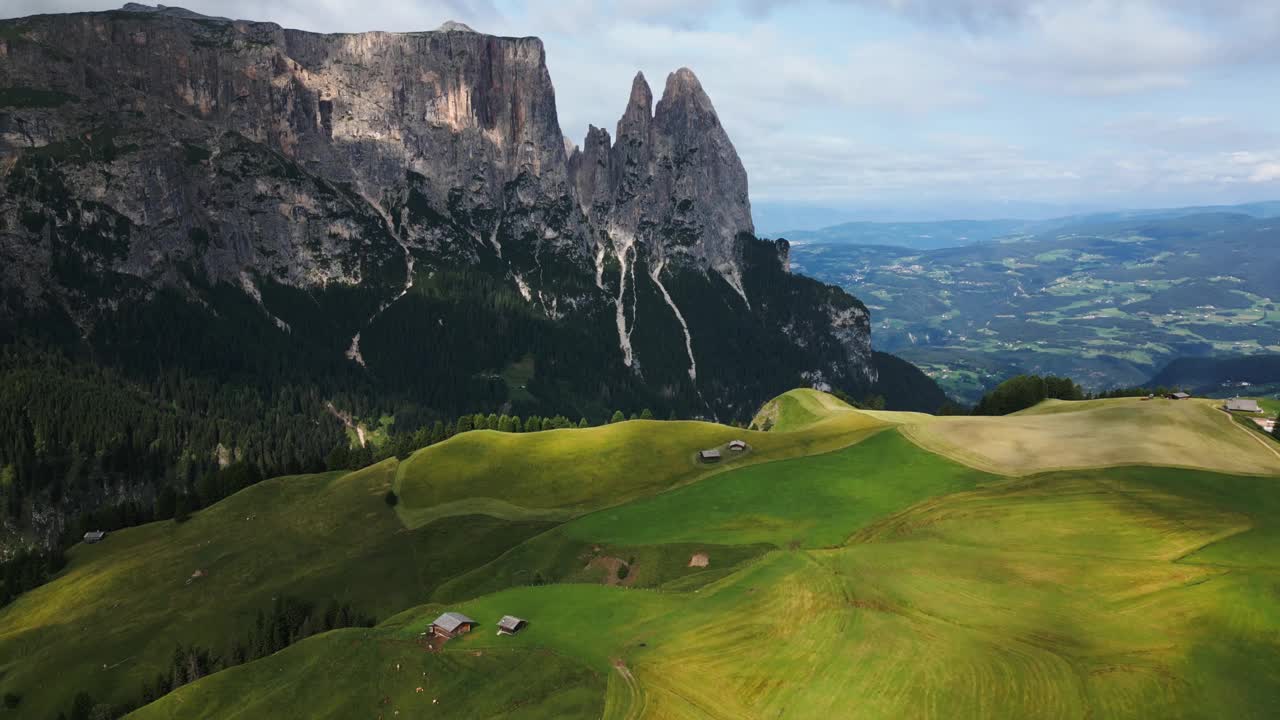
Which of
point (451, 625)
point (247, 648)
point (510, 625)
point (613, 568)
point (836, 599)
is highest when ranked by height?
point (836, 599)

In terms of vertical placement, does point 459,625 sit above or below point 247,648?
above

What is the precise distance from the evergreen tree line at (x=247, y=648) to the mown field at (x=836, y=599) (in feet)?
19.6

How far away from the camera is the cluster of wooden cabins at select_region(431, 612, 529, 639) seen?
204 ft

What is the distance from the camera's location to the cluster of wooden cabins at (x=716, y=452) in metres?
122

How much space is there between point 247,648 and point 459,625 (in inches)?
1816

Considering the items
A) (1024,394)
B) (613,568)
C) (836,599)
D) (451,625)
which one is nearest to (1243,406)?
(1024,394)

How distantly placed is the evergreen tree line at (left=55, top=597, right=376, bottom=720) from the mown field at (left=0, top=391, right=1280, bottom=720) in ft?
19.6

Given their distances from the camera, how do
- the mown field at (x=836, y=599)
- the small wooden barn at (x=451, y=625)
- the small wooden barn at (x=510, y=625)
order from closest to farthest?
the mown field at (x=836, y=599)
the small wooden barn at (x=510, y=625)
the small wooden barn at (x=451, y=625)

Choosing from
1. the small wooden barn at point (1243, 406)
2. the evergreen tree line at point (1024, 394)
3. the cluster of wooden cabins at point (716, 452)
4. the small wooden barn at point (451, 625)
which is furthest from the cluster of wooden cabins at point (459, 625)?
the evergreen tree line at point (1024, 394)

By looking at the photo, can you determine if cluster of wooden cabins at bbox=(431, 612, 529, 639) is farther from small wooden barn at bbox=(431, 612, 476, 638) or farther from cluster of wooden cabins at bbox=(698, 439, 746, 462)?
cluster of wooden cabins at bbox=(698, 439, 746, 462)

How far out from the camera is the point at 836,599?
63469mm

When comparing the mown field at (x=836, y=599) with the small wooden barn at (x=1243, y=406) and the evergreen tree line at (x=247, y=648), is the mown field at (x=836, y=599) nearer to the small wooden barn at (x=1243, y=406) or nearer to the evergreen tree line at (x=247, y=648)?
the small wooden barn at (x=1243, y=406)

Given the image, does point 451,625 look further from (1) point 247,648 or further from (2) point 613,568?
(1) point 247,648

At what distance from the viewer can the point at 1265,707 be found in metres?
45.7
